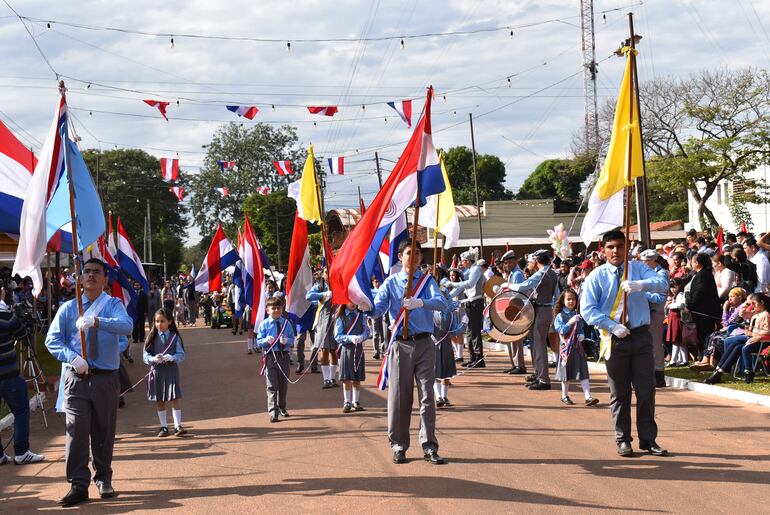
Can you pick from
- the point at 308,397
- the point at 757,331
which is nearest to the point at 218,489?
the point at 308,397

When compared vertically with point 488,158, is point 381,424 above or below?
below

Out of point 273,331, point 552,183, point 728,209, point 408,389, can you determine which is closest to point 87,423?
point 408,389

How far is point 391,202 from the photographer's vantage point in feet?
29.1

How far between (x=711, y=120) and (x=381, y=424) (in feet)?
114

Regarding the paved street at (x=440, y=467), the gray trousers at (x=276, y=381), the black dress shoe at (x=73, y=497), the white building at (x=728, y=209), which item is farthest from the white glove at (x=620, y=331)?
the white building at (x=728, y=209)

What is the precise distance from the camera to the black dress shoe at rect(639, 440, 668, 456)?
8.06m

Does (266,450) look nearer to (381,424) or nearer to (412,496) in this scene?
(381,424)

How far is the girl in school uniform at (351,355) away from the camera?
11.9m

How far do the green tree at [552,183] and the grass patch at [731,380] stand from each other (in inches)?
2511

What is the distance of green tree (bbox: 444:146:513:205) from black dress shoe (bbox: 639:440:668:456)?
2706 inches

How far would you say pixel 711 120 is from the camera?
133 ft

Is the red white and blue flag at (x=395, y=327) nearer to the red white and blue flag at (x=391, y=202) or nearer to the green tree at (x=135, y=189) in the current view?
the red white and blue flag at (x=391, y=202)

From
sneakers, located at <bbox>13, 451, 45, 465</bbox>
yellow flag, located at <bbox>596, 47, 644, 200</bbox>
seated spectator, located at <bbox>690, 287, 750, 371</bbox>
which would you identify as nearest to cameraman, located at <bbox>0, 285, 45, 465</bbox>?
sneakers, located at <bbox>13, 451, 45, 465</bbox>

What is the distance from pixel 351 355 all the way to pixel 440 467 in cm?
434
